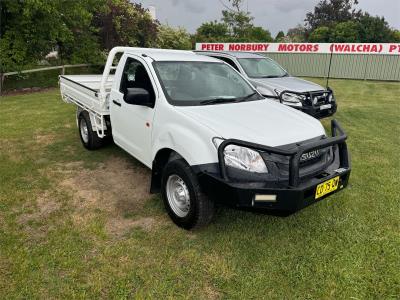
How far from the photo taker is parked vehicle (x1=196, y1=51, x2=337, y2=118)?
680 centimetres

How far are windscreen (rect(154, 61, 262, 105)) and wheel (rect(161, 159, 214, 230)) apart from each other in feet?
2.70

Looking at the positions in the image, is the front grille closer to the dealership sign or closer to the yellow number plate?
the yellow number plate

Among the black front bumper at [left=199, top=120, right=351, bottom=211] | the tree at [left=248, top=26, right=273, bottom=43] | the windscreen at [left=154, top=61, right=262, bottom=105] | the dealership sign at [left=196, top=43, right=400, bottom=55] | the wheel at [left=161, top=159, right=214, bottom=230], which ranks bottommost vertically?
the wheel at [left=161, top=159, right=214, bottom=230]

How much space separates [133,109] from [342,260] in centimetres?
295

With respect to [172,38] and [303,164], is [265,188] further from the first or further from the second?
[172,38]

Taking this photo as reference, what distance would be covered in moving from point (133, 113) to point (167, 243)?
177 centimetres

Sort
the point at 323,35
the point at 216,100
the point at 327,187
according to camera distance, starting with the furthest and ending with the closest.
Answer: the point at 323,35, the point at 216,100, the point at 327,187

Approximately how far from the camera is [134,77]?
14.4ft

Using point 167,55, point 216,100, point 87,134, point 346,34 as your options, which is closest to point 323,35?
point 346,34

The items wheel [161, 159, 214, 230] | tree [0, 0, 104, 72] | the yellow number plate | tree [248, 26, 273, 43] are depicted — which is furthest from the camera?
tree [248, 26, 273, 43]

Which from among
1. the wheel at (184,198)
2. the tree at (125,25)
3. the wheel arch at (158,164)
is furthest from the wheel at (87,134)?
the tree at (125,25)

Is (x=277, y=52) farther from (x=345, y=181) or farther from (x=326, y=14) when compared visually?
(x=326, y=14)

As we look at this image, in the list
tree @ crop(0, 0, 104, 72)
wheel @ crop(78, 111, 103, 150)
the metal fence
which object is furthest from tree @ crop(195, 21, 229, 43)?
wheel @ crop(78, 111, 103, 150)

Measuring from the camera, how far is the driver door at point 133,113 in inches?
157
